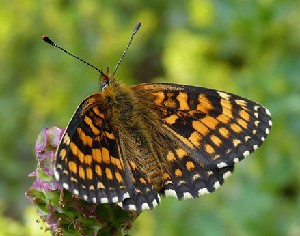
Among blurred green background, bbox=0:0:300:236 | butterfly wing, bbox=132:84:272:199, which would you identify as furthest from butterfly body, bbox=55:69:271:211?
blurred green background, bbox=0:0:300:236

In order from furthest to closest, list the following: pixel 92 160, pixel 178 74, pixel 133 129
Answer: pixel 178 74 < pixel 133 129 < pixel 92 160

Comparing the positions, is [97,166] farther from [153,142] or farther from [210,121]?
[210,121]

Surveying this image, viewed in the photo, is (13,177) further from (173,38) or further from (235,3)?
(235,3)

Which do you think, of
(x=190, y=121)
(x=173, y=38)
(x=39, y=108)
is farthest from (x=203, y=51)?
(x=190, y=121)

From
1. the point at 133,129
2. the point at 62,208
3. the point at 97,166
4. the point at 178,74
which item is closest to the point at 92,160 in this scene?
the point at 97,166

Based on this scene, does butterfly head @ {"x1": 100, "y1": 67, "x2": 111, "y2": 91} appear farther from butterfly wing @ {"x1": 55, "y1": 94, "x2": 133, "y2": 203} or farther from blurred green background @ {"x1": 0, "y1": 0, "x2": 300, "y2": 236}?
blurred green background @ {"x1": 0, "y1": 0, "x2": 300, "y2": 236}

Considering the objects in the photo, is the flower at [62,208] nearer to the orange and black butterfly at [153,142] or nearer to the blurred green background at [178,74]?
the orange and black butterfly at [153,142]

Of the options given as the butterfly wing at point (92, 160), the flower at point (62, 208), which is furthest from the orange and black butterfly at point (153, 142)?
the flower at point (62, 208)
